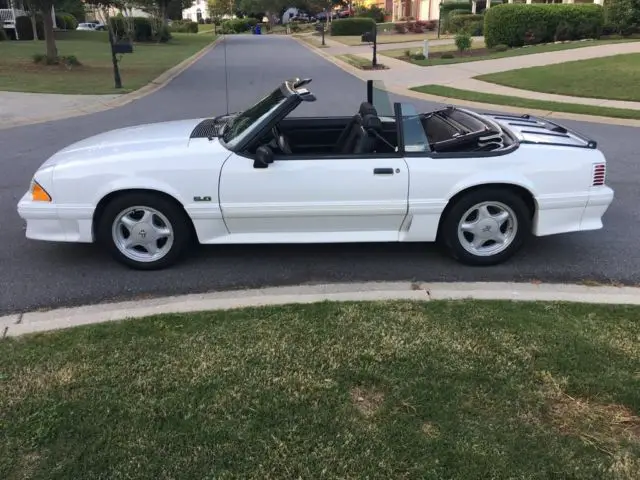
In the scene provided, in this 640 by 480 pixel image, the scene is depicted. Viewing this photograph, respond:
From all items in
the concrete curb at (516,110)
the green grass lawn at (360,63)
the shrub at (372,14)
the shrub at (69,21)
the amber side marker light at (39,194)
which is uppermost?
the shrub at (372,14)

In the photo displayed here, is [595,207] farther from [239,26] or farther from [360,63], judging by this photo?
[239,26]

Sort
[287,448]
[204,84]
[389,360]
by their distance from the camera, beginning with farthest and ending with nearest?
1. [204,84]
2. [389,360]
3. [287,448]

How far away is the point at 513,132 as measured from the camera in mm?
4809

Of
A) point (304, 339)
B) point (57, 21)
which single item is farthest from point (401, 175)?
point (57, 21)

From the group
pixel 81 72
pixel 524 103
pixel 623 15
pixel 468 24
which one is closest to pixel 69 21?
pixel 468 24

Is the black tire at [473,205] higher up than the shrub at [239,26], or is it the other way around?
the shrub at [239,26]

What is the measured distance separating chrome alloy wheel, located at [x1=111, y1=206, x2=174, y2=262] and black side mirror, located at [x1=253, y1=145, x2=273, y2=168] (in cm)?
82

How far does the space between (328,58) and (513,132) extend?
87.9 feet

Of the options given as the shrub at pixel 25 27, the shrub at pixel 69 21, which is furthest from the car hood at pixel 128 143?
the shrub at pixel 69 21

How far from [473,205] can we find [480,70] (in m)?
17.1

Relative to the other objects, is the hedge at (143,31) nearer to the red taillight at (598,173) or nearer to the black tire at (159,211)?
the black tire at (159,211)

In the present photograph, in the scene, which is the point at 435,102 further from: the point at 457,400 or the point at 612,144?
the point at 457,400

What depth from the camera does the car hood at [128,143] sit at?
4.54 metres

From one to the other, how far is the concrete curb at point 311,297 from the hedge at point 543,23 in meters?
25.9
